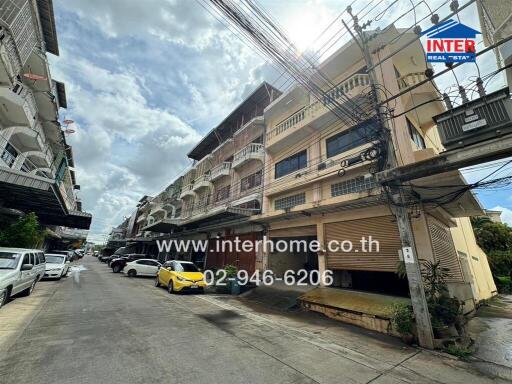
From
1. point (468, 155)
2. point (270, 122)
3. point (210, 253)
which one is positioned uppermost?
point (270, 122)

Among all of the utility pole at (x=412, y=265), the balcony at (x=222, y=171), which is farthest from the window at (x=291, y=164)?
the utility pole at (x=412, y=265)

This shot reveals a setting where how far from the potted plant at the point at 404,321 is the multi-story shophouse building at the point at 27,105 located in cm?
1591

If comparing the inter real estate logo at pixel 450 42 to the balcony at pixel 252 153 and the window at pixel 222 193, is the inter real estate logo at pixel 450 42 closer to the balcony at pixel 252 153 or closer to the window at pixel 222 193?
the balcony at pixel 252 153

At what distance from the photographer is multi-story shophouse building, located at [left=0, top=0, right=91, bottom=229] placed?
10078mm

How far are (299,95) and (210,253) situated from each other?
49.3ft

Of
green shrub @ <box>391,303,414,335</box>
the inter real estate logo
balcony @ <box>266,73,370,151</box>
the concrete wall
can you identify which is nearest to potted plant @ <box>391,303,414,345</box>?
green shrub @ <box>391,303,414,335</box>

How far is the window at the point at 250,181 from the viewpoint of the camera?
18.1 m

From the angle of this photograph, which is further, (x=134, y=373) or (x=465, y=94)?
(x=465, y=94)

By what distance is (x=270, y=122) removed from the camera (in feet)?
60.0

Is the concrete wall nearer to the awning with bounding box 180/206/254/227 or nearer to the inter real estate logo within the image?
the inter real estate logo

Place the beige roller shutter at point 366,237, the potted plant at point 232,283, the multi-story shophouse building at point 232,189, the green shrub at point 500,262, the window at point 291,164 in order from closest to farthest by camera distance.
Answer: the beige roller shutter at point 366,237
the potted plant at point 232,283
the window at point 291,164
the multi-story shophouse building at point 232,189
the green shrub at point 500,262

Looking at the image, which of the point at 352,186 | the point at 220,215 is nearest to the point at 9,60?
the point at 220,215

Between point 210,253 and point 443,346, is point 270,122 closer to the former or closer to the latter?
point 210,253

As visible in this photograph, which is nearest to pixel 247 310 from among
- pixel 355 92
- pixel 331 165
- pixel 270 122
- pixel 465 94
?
pixel 331 165
